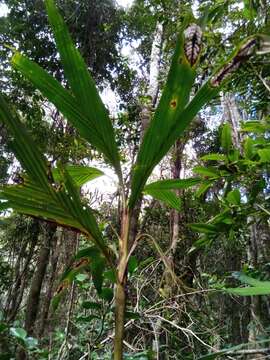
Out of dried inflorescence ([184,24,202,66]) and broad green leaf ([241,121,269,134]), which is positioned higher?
broad green leaf ([241,121,269,134])

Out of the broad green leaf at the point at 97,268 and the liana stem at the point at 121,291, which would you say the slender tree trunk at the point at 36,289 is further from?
the liana stem at the point at 121,291

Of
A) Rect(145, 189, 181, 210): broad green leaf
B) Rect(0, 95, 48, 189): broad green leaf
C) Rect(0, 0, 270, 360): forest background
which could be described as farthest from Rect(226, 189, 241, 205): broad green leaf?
Rect(0, 95, 48, 189): broad green leaf

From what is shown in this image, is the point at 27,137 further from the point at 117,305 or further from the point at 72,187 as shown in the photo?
the point at 117,305

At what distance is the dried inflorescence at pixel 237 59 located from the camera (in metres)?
0.67

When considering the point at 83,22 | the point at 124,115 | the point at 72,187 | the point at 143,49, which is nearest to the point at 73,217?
the point at 72,187

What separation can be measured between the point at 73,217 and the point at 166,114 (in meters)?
0.25

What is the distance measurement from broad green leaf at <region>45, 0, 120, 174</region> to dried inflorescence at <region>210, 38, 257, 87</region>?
0.22m

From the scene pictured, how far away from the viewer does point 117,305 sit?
2.01 feet

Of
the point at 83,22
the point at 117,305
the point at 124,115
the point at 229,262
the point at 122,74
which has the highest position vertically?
the point at 83,22

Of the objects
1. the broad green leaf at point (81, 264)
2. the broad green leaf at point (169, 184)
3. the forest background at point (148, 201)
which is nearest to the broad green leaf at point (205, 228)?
the forest background at point (148, 201)

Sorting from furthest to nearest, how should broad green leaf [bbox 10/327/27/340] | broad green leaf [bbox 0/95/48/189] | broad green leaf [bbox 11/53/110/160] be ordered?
broad green leaf [bbox 10/327/27/340]
broad green leaf [bbox 11/53/110/160]
broad green leaf [bbox 0/95/48/189]

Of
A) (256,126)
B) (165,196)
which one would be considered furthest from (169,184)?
(256,126)

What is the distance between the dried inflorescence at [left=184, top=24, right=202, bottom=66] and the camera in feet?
2.11

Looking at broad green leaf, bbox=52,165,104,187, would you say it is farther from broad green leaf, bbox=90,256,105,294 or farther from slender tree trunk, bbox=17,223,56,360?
slender tree trunk, bbox=17,223,56,360
